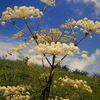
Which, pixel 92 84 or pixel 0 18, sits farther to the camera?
pixel 92 84

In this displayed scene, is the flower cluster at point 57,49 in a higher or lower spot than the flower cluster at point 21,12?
lower

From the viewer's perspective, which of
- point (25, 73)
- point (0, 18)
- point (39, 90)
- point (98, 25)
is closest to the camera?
point (98, 25)

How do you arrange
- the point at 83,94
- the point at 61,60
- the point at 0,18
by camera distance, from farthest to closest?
the point at 83,94 → the point at 0,18 → the point at 61,60

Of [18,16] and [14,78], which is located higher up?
[18,16]

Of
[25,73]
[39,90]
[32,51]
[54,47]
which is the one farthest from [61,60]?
[25,73]

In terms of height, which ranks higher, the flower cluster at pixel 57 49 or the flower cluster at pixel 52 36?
the flower cluster at pixel 52 36

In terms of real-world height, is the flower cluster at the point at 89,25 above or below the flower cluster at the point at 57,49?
above

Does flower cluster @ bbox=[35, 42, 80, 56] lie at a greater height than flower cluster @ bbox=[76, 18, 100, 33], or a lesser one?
lesser

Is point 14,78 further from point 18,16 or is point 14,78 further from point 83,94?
point 18,16

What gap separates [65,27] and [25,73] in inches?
298

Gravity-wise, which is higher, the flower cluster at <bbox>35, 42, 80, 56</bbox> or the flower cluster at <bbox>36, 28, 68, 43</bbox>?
the flower cluster at <bbox>36, 28, 68, 43</bbox>

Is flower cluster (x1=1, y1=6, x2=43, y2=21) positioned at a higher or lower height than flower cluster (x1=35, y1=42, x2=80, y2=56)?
higher

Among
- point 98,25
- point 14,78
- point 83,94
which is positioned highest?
point 98,25

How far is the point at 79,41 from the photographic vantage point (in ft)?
16.4
